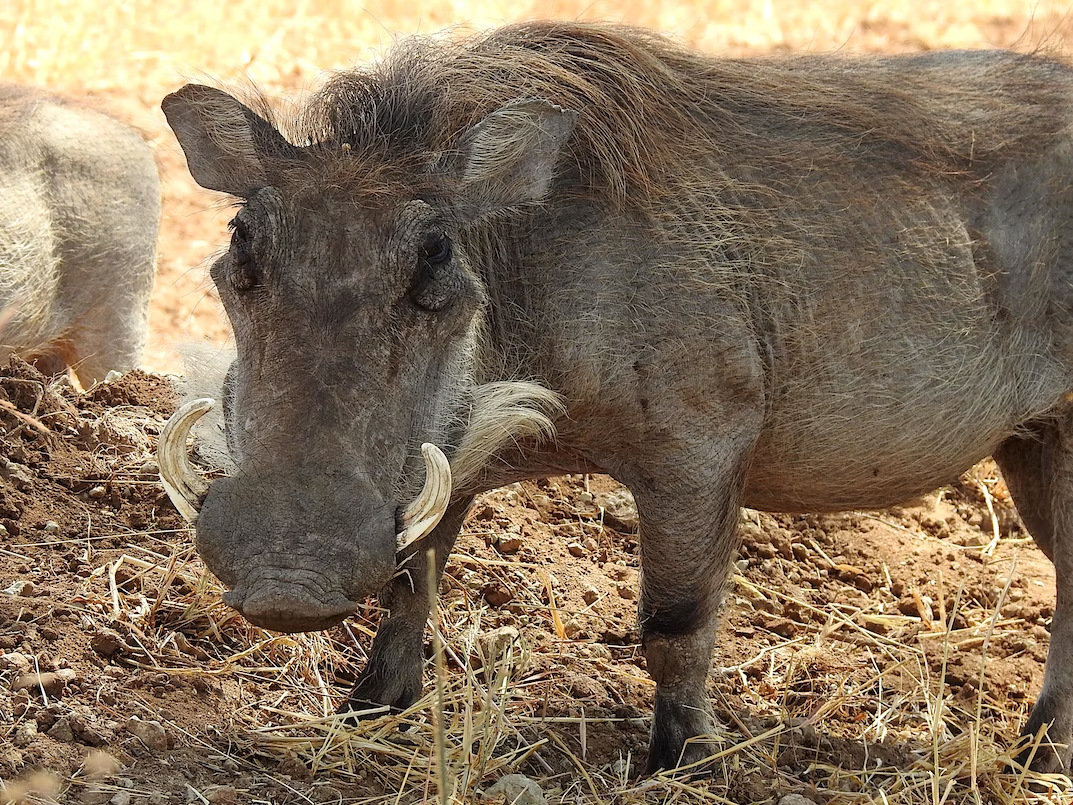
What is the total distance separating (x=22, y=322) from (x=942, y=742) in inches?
141

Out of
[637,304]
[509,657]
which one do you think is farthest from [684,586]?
[637,304]

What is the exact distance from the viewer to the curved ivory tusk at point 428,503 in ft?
8.02

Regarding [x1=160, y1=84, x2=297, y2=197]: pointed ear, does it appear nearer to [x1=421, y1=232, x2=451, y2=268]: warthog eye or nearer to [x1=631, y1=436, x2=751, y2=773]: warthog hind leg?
[x1=421, y1=232, x2=451, y2=268]: warthog eye

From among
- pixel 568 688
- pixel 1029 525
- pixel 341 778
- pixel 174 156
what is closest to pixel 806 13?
pixel 174 156

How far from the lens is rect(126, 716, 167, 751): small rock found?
2.71 meters

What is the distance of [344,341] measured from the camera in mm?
2508

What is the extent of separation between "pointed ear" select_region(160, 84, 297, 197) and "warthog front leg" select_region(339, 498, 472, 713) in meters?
0.95

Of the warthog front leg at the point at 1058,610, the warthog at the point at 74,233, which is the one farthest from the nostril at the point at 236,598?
the warthog at the point at 74,233

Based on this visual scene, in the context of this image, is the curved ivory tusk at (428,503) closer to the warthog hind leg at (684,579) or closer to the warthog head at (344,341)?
the warthog head at (344,341)

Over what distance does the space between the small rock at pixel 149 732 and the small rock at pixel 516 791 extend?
664 millimetres

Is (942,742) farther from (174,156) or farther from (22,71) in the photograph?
(22,71)

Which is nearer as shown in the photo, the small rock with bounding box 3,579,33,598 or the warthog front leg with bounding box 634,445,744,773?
the warthog front leg with bounding box 634,445,744,773

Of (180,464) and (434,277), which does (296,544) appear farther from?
(434,277)

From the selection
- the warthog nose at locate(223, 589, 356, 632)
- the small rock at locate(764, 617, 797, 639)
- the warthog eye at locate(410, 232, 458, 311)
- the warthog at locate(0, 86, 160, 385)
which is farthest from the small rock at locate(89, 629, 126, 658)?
the warthog at locate(0, 86, 160, 385)
